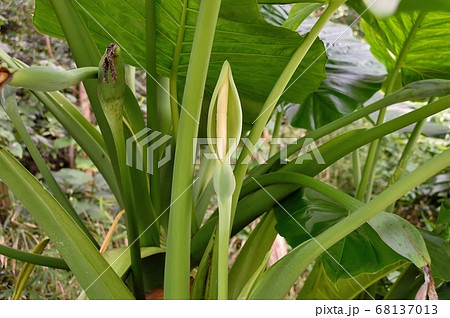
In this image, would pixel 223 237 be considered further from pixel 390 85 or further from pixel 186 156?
pixel 390 85

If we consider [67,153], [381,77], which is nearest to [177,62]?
[381,77]

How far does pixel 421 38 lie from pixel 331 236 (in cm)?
38

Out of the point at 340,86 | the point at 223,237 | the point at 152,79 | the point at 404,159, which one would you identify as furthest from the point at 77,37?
the point at 340,86

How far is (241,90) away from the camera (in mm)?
522

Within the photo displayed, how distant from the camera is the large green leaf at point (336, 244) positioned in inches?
13.5

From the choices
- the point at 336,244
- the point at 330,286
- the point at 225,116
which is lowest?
the point at 330,286

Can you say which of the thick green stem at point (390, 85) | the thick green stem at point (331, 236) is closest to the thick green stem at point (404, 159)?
the thick green stem at point (390, 85)

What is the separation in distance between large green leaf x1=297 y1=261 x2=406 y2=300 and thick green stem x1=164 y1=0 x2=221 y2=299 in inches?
11.2

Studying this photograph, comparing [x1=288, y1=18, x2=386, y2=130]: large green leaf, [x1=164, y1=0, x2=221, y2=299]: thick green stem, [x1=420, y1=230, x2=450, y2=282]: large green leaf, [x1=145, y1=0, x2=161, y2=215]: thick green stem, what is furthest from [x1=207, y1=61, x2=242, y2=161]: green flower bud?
[x1=288, y1=18, x2=386, y2=130]: large green leaf

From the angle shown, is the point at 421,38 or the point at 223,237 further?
the point at 421,38

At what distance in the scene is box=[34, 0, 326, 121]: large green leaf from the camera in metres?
0.39

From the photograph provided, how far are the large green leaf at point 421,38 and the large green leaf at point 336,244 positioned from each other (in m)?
0.22

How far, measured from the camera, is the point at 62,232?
268 mm

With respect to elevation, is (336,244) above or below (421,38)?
below
